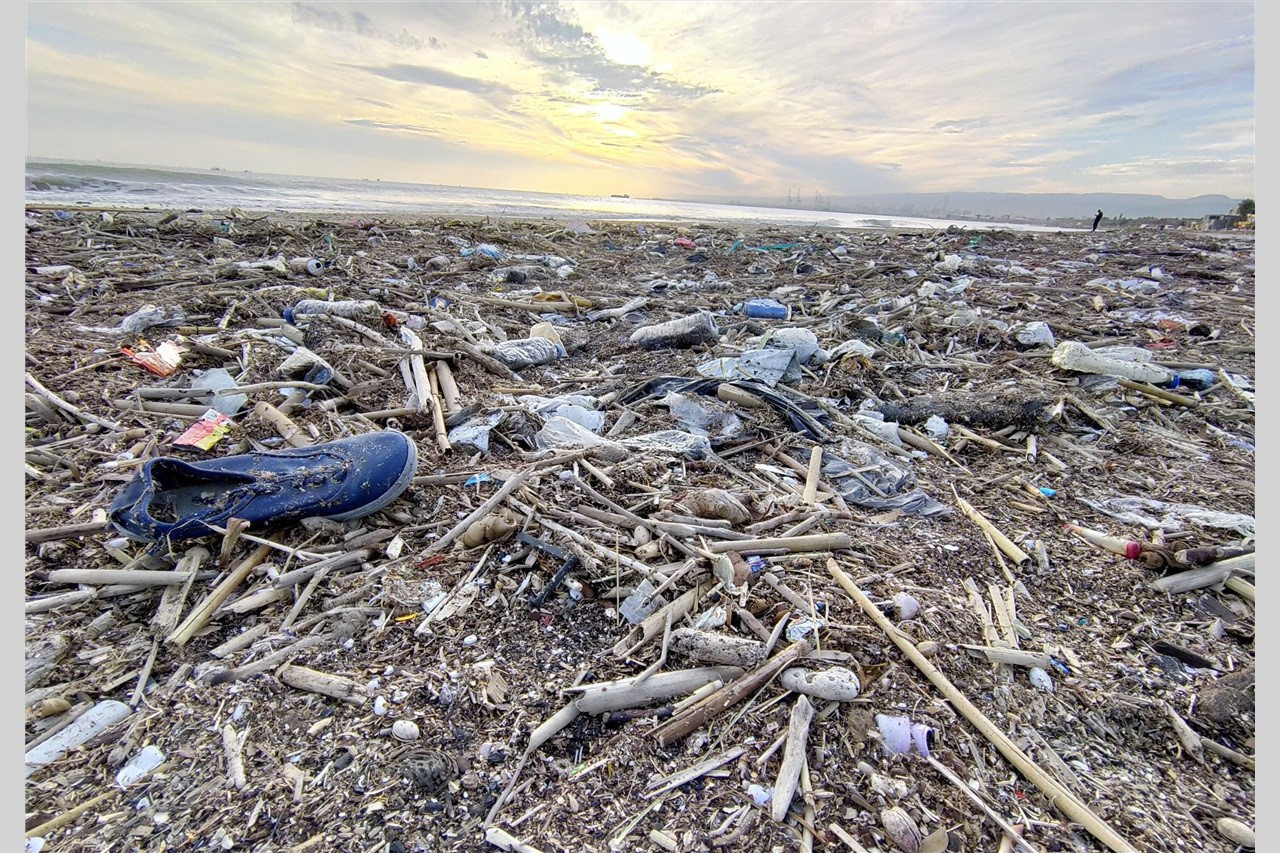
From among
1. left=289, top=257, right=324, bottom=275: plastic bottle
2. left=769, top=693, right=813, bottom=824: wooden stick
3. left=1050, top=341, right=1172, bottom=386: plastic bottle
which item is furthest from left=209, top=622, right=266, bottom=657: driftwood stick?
left=289, top=257, right=324, bottom=275: plastic bottle

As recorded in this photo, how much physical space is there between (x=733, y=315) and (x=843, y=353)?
2.75 metres

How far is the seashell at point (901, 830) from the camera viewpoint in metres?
1.83

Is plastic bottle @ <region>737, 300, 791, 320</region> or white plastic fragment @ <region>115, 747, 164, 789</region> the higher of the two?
plastic bottle @ <region>737, 300, 791, 320</region>

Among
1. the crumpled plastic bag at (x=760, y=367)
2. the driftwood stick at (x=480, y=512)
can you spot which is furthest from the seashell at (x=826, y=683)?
the crumpled plastic bag at (x=760, y=367)

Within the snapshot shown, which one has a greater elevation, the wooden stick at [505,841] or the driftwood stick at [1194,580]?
the driftwood stick at [1194,580]

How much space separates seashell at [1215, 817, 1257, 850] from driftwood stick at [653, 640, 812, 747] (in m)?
1.48

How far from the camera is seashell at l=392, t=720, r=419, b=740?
210 centimetres

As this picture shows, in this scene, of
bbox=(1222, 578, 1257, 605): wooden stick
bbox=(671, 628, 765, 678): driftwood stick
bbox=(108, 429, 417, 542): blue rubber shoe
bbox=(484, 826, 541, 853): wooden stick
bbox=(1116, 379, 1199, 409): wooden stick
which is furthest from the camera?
bbox=(1116, 379, 1199, 409): wooden stick

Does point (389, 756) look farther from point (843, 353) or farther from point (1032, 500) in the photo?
point (843, 353)

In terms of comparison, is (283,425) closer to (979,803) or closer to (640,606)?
(640,606)

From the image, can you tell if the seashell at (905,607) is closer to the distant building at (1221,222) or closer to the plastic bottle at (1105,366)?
the plastic bottle at (1105,366)

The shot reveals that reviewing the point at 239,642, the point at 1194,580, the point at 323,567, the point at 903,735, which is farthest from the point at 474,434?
the point at 1194,580

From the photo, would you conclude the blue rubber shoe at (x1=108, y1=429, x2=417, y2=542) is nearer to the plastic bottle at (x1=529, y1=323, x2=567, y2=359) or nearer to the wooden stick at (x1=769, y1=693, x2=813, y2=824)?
the wooden stick at (x1=769, y1=693, x2=813, y2=824)

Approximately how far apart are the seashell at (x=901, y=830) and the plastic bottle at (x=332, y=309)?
6728 mm
